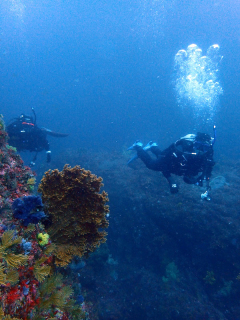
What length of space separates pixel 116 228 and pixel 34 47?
140 m

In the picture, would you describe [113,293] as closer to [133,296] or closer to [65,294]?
[133,296]

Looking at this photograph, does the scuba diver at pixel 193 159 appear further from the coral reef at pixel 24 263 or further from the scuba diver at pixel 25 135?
the scuba diver at pixel 25 135

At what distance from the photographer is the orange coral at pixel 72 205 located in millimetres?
3436

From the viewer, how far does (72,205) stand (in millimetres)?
3547

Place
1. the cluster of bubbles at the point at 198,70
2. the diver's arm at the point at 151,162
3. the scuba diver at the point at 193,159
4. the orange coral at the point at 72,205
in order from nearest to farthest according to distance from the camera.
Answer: the orange coral at the point at 72,205 → the scuba diver at the point at 193,159 → the diver's arm at the point at 151,162 → the cluster of bubbles at the point at 198,70

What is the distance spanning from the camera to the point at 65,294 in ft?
9.63

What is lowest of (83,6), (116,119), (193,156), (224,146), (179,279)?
(179,279)

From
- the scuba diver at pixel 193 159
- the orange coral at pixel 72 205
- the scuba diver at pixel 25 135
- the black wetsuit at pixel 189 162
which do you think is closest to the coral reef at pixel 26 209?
the orange coral at pixel 72 205

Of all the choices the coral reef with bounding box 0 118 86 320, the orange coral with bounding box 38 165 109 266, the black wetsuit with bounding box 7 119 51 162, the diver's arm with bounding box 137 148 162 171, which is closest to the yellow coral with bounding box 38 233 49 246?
the coral reef with bounding box 0 118 86 320

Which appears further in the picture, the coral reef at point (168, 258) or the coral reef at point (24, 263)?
the coral reef at point (168, 258)

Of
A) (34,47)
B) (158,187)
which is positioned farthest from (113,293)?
(34,47)

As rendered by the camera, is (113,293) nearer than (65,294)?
No

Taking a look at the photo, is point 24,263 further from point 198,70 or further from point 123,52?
point 123,52

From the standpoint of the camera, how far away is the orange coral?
3.44 metres
